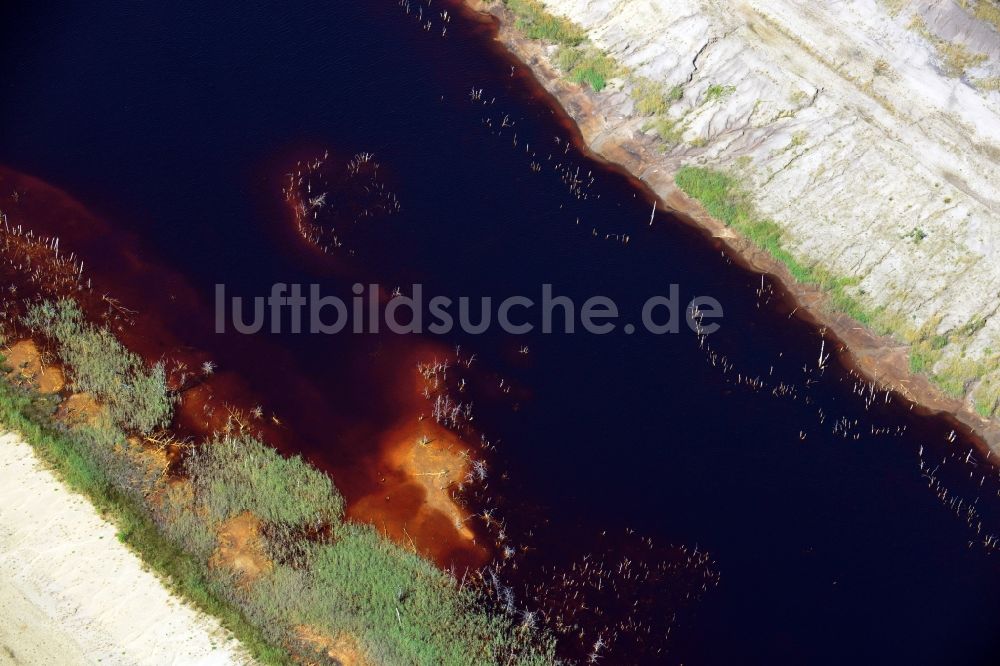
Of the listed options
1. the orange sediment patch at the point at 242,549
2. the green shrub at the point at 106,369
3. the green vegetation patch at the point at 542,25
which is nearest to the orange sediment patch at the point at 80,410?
the green shrub at the point at 106,369

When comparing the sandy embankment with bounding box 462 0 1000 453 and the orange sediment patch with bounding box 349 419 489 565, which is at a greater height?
the sandy embankment with bounding box 462 0 1000 453

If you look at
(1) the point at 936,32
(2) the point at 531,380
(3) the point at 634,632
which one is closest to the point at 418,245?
(2) the point at 531,380

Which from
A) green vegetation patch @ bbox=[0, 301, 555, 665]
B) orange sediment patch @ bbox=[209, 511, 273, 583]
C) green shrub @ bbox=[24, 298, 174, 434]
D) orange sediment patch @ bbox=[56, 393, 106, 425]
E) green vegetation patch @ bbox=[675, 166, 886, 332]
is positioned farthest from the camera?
green vegetation patch @ bbox=[675, 166, 886, 332]

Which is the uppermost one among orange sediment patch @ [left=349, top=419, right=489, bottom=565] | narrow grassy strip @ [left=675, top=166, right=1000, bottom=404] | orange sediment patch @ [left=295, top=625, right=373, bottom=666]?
narrow grassy strip @ [left=675, top=166, right=1000, bottom=404]

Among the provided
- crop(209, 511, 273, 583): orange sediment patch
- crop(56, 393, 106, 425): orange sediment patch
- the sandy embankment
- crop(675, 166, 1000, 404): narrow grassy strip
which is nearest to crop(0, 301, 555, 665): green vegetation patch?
crop(209, 511, 273, 583): orange sediment patch

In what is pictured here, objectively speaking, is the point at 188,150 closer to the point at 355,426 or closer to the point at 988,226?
the point at 355,426

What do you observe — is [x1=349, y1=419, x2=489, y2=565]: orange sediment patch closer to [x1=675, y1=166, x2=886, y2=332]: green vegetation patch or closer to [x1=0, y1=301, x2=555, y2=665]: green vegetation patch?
[x1=0, y1=301, x2=555, y2=665]: green vegetation patch
